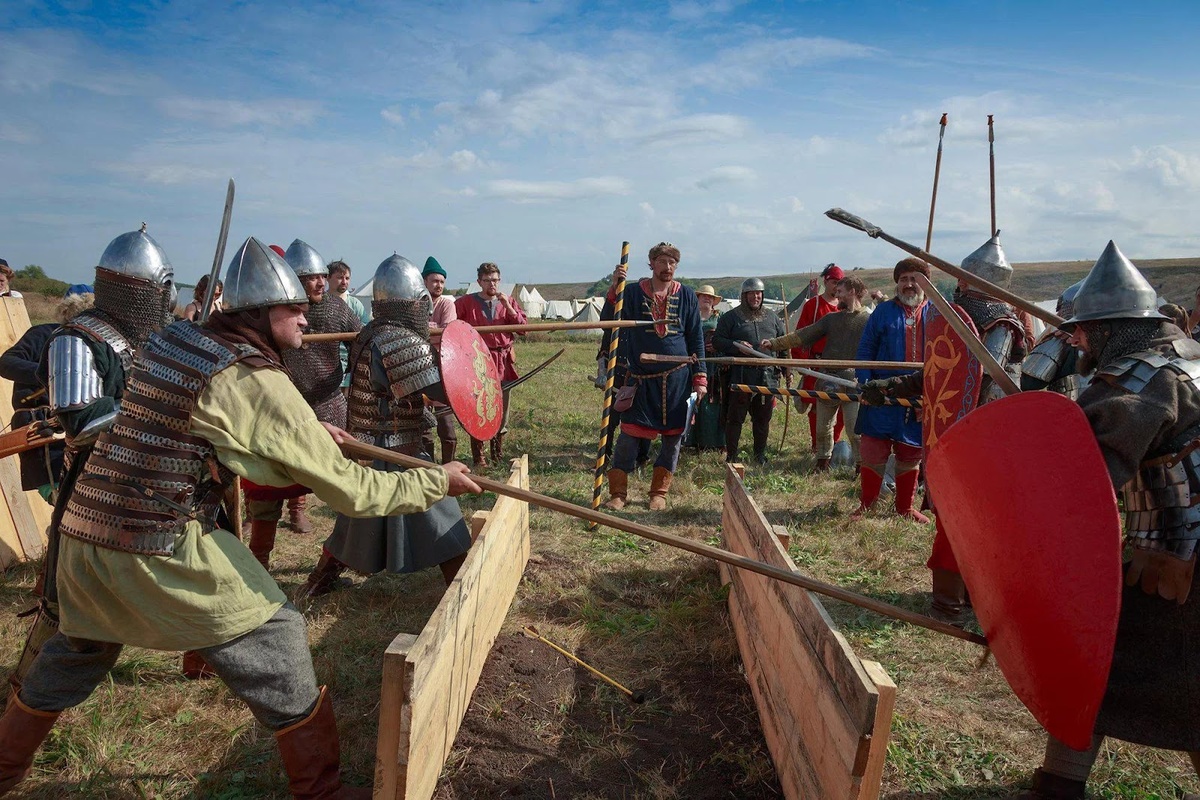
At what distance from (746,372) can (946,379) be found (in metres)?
3.97

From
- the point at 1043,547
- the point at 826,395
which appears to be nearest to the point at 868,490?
the point at 826,395

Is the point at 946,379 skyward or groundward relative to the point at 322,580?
skyward

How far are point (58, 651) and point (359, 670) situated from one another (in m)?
1.30

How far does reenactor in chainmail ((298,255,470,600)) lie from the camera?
3545mm

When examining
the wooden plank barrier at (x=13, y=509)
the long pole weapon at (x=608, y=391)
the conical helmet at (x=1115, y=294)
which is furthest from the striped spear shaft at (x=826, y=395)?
the wooden plank barrier at (x=13, y=509)

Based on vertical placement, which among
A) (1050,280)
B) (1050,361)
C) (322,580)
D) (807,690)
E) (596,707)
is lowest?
(596,707)

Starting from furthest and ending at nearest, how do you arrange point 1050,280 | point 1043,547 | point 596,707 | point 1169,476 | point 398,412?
point 1050,280
point 398,412
point 596,707
point 1169,476
point 1043,547

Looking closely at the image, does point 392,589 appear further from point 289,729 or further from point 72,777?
point 289,729

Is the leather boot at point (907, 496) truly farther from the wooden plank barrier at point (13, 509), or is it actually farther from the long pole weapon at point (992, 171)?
the wooden plank barrier at point (13, 509)

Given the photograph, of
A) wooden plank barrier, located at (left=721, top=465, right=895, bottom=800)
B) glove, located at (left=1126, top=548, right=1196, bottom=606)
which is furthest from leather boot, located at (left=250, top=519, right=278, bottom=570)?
glove, located at (left=1126, top=548, right=1196, bottom=606)

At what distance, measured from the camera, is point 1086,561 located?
1.76m

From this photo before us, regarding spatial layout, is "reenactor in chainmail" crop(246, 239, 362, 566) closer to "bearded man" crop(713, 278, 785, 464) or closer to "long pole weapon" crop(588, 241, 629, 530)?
"long pole weapon" crop(588, 241, 629, 530)

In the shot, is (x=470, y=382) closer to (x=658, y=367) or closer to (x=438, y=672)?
(x=438, y=672)

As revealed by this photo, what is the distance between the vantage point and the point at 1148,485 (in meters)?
2.05
